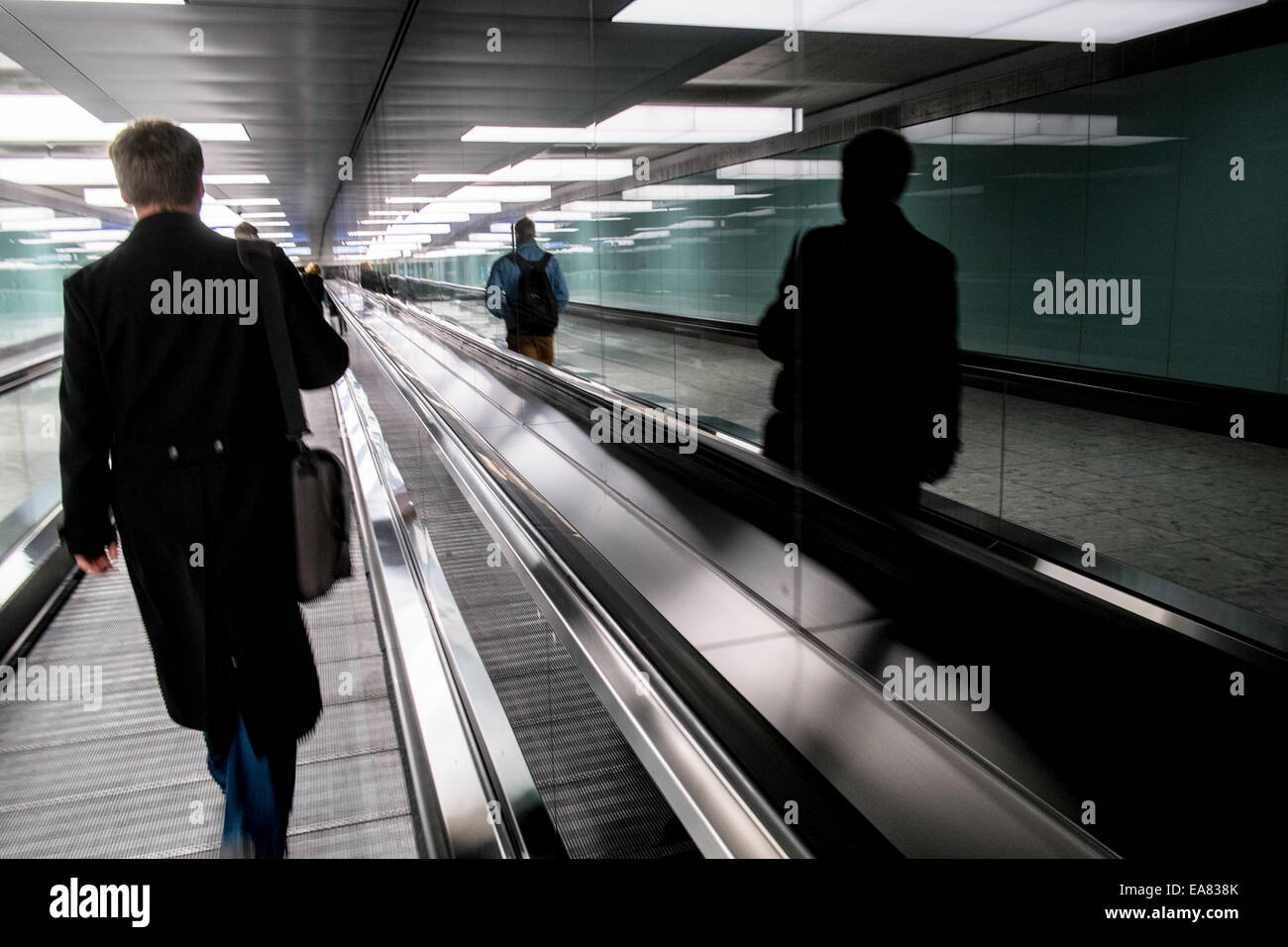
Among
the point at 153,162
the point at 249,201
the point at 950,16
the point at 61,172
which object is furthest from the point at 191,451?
the point at 950,16

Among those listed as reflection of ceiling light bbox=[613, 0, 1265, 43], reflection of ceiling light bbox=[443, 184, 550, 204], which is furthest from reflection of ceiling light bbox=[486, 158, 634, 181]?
reflection of ceiling light bbox=[613, 0, 1265, 43]

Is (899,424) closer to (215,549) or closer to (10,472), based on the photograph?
(215,549)

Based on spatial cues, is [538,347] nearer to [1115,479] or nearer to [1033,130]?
[1033,130]

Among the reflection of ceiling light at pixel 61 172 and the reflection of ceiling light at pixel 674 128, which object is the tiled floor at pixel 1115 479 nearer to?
the reflection of ceiling light at pixel 674 128

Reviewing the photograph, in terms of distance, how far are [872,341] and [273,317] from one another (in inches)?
113

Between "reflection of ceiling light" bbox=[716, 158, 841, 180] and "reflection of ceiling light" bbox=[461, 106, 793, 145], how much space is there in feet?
0.83

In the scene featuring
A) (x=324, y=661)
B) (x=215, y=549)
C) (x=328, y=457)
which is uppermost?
(x=328, y=457)

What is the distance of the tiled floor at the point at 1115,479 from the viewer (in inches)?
189

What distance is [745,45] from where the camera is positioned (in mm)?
7809

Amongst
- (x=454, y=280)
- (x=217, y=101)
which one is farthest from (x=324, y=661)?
(x=454, y=280)

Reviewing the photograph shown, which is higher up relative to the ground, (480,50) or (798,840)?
(480,50)

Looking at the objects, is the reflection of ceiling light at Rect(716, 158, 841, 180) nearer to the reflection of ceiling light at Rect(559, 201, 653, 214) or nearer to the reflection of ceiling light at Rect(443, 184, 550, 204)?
the reflection of ceiling light at Rect(559, 201, 653, 214)

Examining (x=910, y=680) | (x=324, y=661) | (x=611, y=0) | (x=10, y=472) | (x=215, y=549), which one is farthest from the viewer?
(x=611, y=0)

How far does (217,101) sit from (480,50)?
410 centimetres
